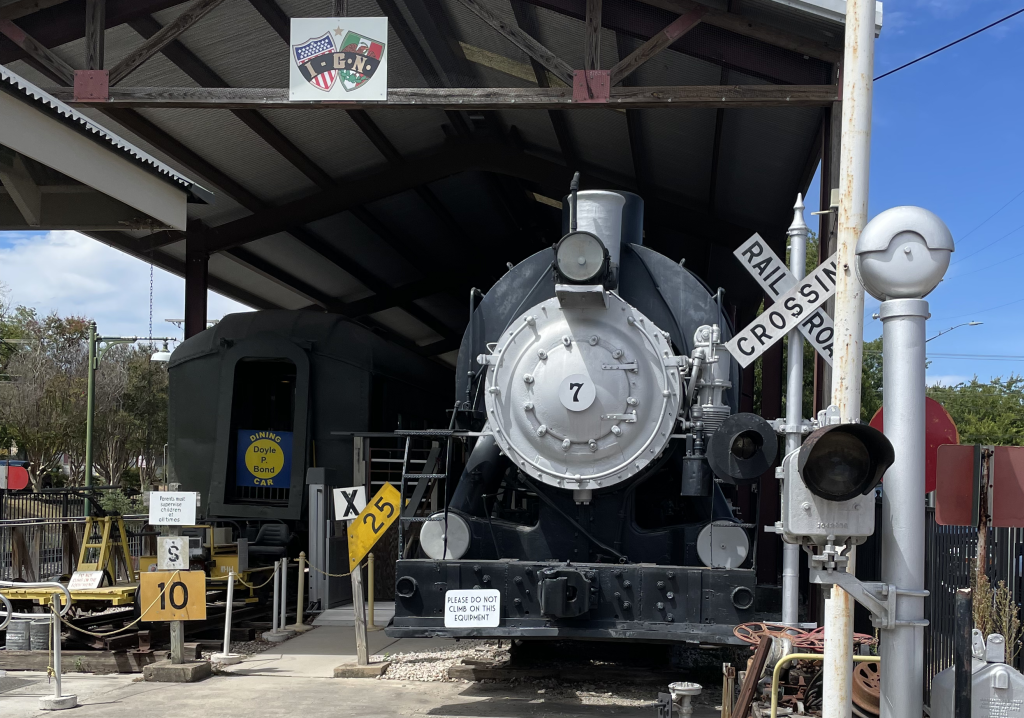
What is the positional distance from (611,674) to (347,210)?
35.0ft

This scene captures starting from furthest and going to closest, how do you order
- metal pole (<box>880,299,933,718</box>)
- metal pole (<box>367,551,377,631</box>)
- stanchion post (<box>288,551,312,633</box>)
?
stanchion post (<box>288,551,312,633</box>) → metal pole (<box>367,551,377,631</box>) → metal pole (<box>880,299,933,718</box>)

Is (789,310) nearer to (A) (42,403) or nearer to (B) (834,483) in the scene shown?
(B) (834,483)

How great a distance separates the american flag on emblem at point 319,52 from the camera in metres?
9.27

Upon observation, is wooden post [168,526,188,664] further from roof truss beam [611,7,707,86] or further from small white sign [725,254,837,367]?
roof truss beam [611,7,707,86]

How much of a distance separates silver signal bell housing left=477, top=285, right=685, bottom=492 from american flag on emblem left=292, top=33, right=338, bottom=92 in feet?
11.6

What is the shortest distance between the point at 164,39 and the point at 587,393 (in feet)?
18.2

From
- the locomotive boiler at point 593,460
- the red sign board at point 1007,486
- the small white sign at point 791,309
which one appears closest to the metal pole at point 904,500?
the red sign board at point 1007,486

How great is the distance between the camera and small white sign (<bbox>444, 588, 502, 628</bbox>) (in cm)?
662

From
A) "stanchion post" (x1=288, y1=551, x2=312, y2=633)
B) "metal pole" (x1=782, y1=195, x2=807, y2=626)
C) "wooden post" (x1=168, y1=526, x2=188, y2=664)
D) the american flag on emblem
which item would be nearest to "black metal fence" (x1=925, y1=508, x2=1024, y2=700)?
"metal pole" (x1=782, y1=195, x2=807, y2=626)

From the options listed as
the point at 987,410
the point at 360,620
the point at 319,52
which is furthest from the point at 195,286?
the point at 987,410

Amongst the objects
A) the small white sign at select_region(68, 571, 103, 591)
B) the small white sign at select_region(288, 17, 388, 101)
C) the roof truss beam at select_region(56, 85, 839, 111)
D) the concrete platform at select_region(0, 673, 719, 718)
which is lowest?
the concrete platform at select_region(0, 673, 719, 718)

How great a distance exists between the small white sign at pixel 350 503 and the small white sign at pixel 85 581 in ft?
7.96

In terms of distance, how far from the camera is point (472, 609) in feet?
21.8

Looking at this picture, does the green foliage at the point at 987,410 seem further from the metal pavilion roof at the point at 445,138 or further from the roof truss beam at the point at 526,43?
the roof truss beam at the point at 526,43
